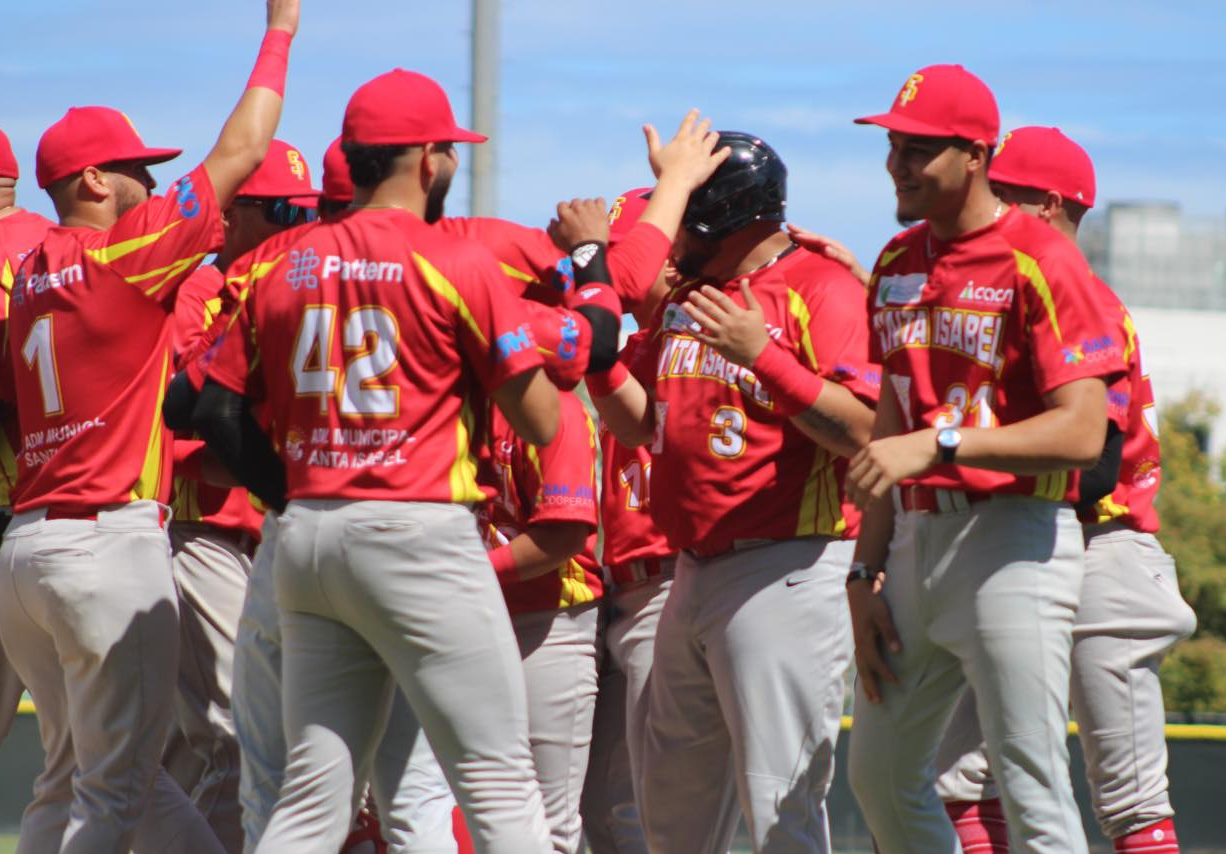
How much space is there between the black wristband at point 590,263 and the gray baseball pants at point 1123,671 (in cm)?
208

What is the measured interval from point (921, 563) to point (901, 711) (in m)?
0.42

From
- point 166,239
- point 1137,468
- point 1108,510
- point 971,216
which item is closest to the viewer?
point 971,216

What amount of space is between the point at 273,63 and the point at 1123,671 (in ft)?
11.0

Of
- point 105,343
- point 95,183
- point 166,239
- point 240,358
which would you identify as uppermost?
point 95,183

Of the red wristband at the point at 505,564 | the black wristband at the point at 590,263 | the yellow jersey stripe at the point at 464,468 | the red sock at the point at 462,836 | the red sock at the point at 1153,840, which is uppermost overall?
the black wristband at the point at 590,263

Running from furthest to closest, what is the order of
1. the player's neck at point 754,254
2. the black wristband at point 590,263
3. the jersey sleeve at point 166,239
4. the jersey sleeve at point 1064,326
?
the player's neck at point 754,254 → the jersey sleeve at point 166,239 → the black wristband at point 590,263 → the jersey sleeve at point 1064,326

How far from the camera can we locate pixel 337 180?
17.7 feet

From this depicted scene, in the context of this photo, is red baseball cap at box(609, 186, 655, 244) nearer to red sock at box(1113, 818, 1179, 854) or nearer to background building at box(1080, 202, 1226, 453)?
red sock at box(1113, 818, 1179, 854)

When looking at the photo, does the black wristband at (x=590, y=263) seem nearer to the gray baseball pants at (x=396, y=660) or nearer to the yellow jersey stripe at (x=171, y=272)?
the gray baseball pants at (x=396, y=660)

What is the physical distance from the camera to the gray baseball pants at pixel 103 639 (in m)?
5.39

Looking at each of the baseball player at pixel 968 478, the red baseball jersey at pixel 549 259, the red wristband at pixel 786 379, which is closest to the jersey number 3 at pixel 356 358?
the red baseball jersey at pixel 549 259

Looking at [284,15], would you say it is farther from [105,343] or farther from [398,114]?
[398,114]

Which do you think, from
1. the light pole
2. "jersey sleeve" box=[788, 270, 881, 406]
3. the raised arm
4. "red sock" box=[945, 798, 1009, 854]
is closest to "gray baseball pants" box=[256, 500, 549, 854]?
"jersey sleeve" box=[788, 270, 881, 406]

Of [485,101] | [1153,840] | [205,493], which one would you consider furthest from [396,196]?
[485,101]
